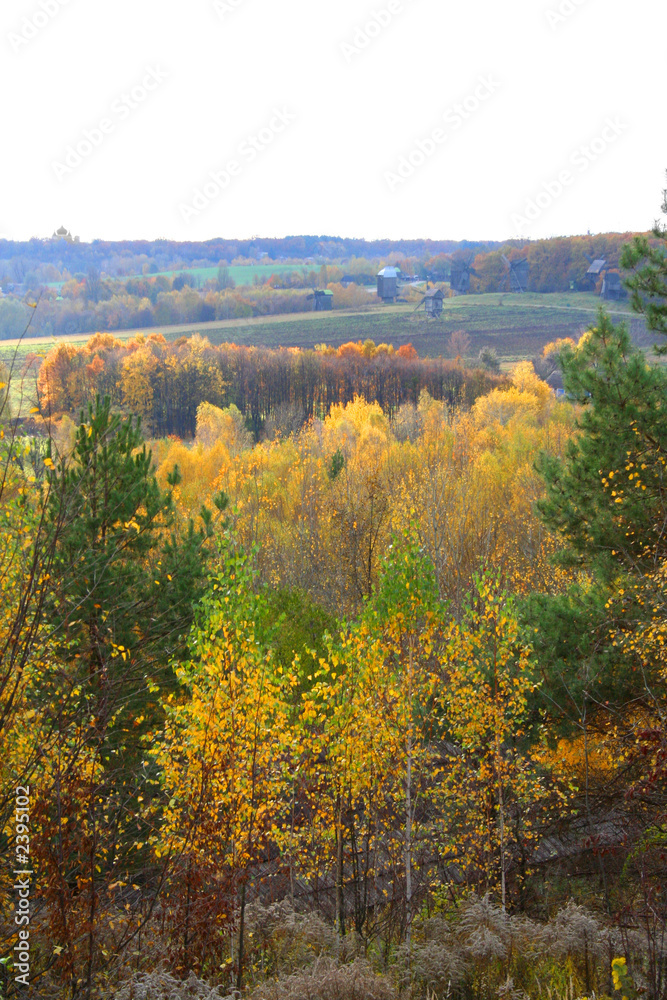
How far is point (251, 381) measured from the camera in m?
91.9

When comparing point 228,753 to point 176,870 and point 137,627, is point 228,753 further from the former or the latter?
point 137,627

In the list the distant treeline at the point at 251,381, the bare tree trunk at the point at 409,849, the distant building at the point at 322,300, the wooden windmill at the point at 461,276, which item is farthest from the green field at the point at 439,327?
the bare tree trunk at the point at 409,849

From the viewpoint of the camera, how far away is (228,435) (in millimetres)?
61938

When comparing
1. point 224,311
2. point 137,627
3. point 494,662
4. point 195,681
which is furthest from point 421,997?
point 224,311

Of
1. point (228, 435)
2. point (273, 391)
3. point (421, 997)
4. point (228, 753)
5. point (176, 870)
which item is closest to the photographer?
point (176, 870)

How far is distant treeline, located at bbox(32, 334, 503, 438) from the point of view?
85000mm

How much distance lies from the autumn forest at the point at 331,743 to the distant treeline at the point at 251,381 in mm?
66253

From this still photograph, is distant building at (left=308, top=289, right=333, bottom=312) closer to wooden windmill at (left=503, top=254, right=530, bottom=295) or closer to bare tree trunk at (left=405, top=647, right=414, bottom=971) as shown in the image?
wooden windmill at (left=503, top=254, right=530, bottom=295)

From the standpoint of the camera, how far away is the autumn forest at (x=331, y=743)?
23.2ft

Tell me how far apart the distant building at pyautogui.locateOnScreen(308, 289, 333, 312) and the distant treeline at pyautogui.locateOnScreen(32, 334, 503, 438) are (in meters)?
62.1

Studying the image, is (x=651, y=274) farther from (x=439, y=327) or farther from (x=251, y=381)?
(x=439, y=327)

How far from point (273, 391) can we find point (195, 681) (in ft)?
268

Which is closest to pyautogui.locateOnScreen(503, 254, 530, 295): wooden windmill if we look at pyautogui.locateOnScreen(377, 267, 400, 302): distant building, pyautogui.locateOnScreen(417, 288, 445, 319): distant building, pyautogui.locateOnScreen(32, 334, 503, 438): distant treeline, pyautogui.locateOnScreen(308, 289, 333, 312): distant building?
pyautogui.locateOnScreen(417, 288, 445, 319): distant building

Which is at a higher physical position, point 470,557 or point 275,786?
point 275,786
